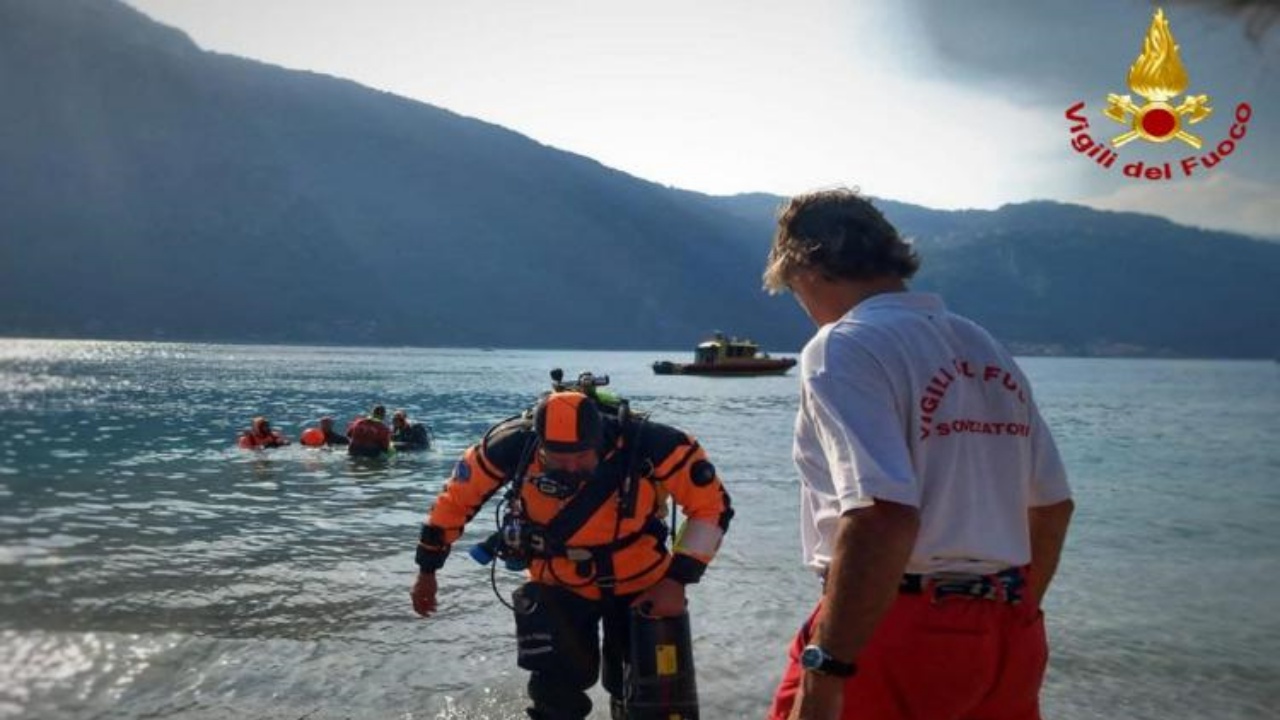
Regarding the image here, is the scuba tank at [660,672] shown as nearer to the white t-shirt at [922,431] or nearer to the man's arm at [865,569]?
the white t-shirt at [922,431]

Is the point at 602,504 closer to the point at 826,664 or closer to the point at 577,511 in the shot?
the point at 577,511

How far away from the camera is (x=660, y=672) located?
185 inches

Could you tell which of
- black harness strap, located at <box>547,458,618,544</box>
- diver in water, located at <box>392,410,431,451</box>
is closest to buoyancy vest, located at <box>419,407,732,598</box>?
black harness strap, located at <box>547,458,618,544</box>

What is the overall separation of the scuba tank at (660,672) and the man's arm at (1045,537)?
89.1 inches

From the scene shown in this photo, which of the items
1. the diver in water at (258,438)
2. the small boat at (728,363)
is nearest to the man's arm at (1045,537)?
the diver in water at (258,438)

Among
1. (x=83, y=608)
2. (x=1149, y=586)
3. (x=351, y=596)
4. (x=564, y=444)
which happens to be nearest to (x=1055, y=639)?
(x=1149, y=586)

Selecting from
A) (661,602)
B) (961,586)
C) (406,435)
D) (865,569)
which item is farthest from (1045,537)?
(406,435)

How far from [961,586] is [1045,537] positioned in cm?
63

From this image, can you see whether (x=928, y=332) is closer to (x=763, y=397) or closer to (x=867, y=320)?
(x=867, y=320)

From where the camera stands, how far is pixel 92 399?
4634 cm

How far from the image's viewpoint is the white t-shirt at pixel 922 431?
7.23ft

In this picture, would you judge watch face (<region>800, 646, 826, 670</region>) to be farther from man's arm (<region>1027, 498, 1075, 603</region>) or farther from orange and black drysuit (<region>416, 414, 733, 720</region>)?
orange and black drysuit (<region>416, 414, 733, 720</region>)

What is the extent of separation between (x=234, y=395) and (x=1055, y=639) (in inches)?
Answer: 2006

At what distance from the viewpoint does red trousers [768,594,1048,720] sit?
7.57 ft
